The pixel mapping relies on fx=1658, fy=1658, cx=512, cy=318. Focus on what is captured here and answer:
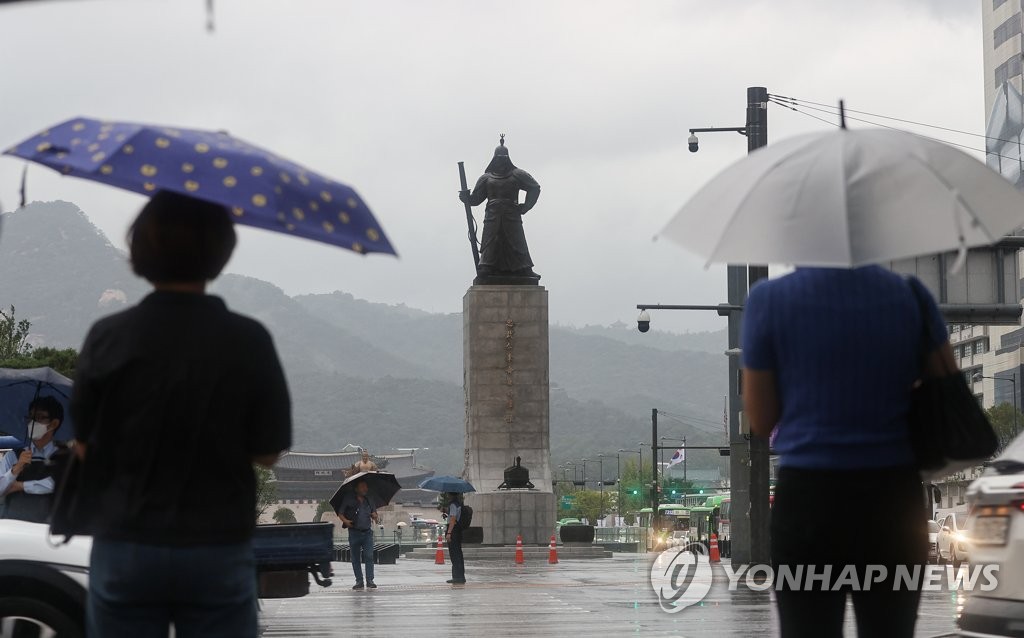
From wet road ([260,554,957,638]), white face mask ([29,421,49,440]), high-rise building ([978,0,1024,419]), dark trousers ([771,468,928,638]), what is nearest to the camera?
dark trousers ([771,468,928,638])

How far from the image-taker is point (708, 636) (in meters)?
13.8

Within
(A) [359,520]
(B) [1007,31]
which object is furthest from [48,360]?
→ (B) [1007,31]

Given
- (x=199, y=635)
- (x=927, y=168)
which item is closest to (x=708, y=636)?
(x=927, y=168)

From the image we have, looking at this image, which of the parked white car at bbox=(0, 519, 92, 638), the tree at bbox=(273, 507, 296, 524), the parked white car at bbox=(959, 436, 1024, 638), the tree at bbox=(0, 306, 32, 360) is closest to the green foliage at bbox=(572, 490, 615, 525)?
the tree at bbox=(273, 507, 296, 524)

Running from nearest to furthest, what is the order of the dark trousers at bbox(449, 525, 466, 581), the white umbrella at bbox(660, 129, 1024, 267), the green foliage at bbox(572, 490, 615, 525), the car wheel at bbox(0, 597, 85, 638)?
the white umbrella at bbox(660, 129, 1024, 267), the car wheel at bbox(0, 597, 85, 638), the dark trousers at bbox(449, 525, 466, 581), the green foliage at bbox(572, 490, 615, 525)

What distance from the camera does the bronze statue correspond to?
50.7 meters

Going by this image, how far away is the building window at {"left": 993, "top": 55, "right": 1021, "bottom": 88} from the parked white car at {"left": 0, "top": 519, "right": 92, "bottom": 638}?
337 ft

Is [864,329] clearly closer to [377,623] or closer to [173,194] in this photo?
[173,194]

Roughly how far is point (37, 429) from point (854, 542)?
8716 millimetres

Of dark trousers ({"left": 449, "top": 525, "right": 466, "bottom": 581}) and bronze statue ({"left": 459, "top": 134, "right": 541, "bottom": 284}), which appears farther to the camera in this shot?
bronze statue ({"left": 459, "top": 134, "right": 541, "bottom": 284})

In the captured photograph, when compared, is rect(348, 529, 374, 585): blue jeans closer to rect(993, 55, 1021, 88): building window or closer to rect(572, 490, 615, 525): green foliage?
rect(993, 55, 1021, 88): building window

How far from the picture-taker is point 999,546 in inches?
254

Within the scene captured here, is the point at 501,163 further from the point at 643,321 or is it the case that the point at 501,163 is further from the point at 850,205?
the point at 850,205

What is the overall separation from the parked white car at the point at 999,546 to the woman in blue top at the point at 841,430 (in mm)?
1750
